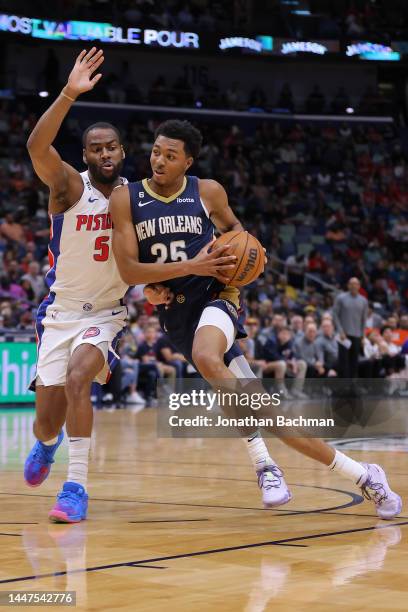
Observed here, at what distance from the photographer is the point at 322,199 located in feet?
87.1

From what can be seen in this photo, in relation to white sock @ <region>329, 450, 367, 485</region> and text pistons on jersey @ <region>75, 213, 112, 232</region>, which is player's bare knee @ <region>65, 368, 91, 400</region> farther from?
white sock @ <region>329, 450, 367, 485</region>

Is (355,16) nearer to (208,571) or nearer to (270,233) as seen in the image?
(270,233)

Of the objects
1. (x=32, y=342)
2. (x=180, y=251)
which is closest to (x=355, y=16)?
(x=32, y=342)

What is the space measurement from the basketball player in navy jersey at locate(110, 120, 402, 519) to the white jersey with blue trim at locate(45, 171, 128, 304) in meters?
0.19

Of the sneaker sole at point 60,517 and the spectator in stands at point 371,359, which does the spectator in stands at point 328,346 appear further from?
the sneaker sole at point 60,517

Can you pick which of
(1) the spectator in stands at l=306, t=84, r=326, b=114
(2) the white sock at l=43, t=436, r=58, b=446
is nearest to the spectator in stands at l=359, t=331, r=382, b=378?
(2) the white sock at l=43, t=436, r=58, b=446

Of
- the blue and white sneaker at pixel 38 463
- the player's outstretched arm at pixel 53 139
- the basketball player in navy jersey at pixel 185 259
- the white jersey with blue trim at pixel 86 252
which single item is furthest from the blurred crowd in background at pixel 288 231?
the basketball player in navy jersey at pixel 185 259

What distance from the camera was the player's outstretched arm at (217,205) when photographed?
19.0ft

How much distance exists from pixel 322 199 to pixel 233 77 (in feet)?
16.6

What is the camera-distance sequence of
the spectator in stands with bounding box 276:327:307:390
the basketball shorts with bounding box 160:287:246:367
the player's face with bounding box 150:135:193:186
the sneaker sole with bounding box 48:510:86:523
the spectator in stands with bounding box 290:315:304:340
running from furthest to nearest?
1. the spectator in stands with bounding box 290:315:304:340
2. the spectator in stands with bounding box 276:327:307:390
3. the player's face with bounding box 150:135:193:186
4. the basketball shorts with bounding box 160:287:246:367
5. the sneaker sole with bounding box 48:510:86:523

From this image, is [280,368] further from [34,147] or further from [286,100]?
[286,100]

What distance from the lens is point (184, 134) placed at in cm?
573

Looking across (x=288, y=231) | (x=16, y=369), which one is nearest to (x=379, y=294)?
(x=288, y=231)

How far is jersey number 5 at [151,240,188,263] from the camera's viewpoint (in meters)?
5.64
